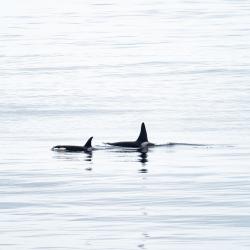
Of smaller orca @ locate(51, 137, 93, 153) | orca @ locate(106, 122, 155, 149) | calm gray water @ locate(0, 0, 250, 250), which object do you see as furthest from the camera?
orca @ locate(106, 122, 155, 149)

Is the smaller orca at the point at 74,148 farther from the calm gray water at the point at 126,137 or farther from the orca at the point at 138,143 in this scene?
the orca at the point at 138,143

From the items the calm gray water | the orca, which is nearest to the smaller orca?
the calm gray water

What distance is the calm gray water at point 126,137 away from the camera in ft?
76.7

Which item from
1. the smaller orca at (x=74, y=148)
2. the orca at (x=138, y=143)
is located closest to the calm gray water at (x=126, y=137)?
the smaller orca at (x=74, y=148)

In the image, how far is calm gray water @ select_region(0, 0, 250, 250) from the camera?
2338 centimetres

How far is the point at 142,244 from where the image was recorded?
2173cm

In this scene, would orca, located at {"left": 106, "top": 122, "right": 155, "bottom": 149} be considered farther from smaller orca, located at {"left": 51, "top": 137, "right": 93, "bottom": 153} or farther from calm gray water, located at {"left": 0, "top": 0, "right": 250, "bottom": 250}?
smaller orca, located at {"left": 51, "top": 137, "right": 93, "bottom": 153}

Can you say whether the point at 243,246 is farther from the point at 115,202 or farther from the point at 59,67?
the point at 59,67

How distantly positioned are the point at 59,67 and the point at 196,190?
125 feet

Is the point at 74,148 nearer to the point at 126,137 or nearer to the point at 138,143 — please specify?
the point at 138,143

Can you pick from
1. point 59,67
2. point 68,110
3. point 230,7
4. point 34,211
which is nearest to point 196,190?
point 34,211

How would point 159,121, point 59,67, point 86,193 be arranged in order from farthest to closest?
point 59,67 → point 159,121 → point 86,193

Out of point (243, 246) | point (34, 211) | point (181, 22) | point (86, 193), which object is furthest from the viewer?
point (181, 22)

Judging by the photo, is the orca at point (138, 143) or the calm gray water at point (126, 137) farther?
the orca at point (138, 143)
